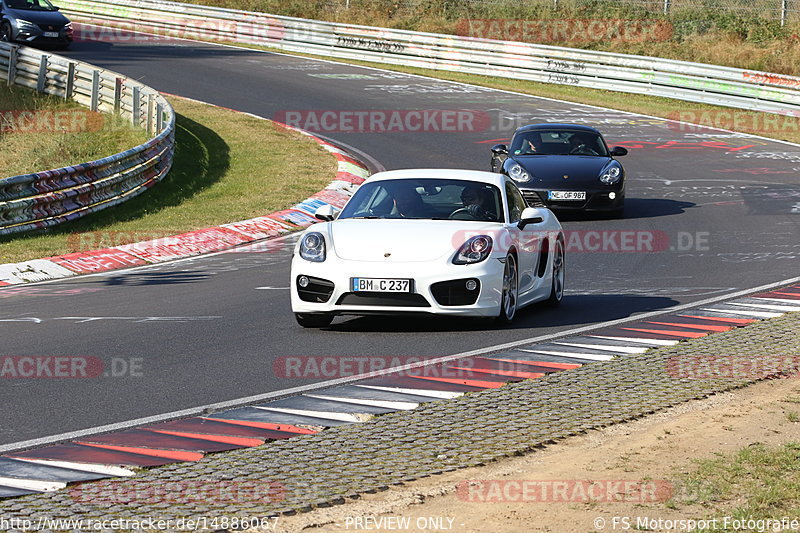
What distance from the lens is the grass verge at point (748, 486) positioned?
228 inches

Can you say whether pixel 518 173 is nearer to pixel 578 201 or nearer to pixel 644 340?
pixel 578 201

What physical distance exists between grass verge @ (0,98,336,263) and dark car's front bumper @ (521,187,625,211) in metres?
4.19

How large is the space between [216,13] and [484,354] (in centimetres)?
3744

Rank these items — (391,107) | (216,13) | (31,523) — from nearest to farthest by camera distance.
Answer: (31,523) → (391,107) → (216,13)

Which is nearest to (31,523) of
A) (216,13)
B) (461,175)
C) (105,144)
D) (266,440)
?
(266,440)

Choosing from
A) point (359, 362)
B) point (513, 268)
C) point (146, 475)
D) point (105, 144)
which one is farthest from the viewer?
point (105, 144)

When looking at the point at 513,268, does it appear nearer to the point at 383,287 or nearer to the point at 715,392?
the point at 383,287

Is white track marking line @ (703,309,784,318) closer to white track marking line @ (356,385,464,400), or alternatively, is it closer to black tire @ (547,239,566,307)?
black tire @ (547,239,566,307)

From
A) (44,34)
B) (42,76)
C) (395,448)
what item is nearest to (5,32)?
(44,34)

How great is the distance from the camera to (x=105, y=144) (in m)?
25.6

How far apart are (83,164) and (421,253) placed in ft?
31.6

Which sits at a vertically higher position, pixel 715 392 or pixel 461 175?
pixel 461 175

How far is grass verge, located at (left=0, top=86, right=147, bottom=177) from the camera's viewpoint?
24516 millimetres

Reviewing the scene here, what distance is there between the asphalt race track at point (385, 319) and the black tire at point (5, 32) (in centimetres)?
1173
